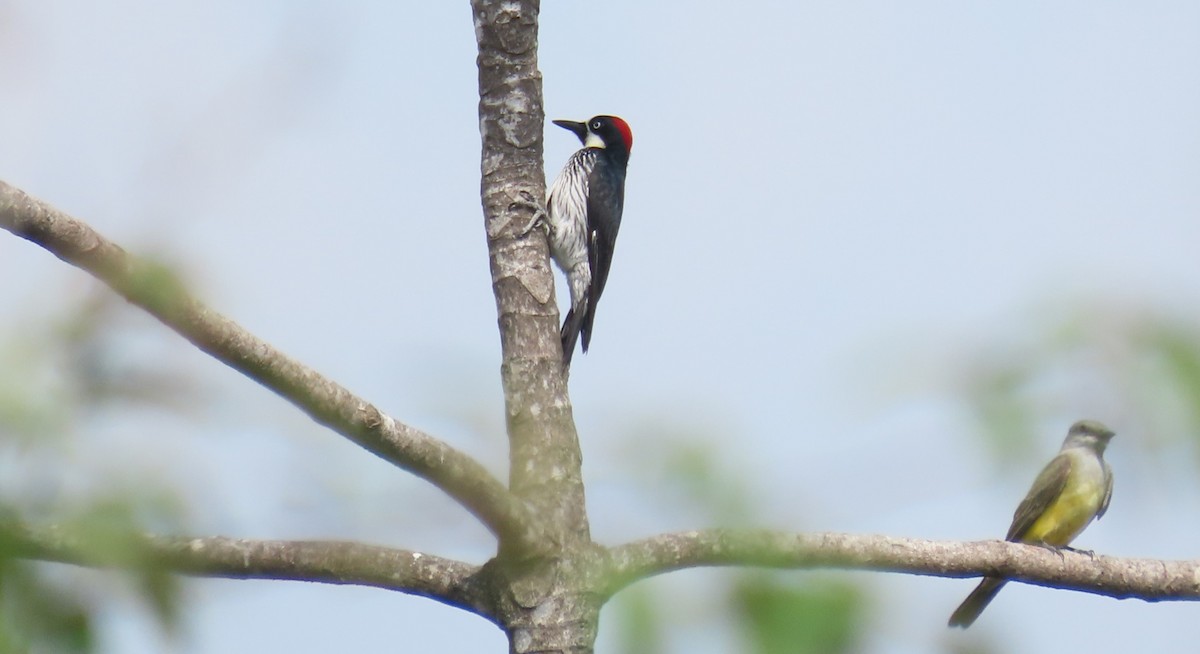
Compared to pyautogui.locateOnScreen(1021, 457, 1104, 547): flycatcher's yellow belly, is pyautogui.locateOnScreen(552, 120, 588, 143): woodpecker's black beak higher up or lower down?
higher up

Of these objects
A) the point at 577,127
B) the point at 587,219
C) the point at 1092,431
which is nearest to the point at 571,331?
the point at 587,219

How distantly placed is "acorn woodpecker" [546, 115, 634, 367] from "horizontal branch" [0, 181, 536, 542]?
386cm

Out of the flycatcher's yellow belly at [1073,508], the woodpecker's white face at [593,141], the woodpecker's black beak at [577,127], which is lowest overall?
the flycatcher's yellow belly at [1073,508]

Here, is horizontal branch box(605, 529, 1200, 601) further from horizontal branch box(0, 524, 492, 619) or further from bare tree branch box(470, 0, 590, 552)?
bare tree branch box(470, 0, 590, 552)

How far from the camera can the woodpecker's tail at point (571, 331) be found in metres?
6.36

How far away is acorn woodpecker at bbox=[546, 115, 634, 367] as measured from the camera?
22.6 feet

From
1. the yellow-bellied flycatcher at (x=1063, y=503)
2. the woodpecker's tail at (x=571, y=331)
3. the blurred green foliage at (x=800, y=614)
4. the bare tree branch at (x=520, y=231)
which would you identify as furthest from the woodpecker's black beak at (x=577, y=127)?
the blurred green foliage at (x=800, y=614)

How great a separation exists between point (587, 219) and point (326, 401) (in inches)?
194

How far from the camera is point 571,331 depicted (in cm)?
657

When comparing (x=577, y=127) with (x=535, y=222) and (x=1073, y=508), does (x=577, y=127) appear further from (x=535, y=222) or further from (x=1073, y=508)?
(x=535, y=222)

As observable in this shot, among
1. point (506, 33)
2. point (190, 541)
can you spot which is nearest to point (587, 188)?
point (506, 33)

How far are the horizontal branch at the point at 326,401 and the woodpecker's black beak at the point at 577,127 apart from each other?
231 inches

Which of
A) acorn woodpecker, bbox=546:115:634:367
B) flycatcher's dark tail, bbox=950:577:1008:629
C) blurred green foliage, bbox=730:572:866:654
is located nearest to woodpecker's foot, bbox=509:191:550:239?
blurred green foliage, bbox=730:572:866:654

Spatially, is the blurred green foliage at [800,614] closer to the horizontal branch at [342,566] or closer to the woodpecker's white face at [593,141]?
the horizontal branch at [342,566]
